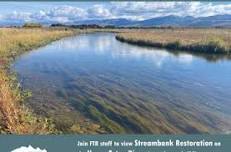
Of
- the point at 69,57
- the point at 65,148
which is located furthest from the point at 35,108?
the point at 69,57

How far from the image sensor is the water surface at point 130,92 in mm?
11906

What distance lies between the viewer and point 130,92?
15422 mm

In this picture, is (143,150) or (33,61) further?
(33,61)

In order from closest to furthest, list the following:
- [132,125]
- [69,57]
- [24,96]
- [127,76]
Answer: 1. [132,125]
2. [24,96]
3. [127,76]
4. [69,57]

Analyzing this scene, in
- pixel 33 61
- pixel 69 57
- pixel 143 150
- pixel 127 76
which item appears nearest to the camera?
pixel 143 150

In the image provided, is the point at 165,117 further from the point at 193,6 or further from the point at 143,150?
the point at 143,150

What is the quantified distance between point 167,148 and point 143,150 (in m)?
0.43

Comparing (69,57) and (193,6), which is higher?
(193,6)

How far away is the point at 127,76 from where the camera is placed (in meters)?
18.4

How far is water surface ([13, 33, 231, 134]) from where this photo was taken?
1191cm

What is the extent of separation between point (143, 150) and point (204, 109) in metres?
5.19

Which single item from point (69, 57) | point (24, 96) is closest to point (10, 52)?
point (69, 57)

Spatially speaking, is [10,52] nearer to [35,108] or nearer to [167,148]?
[35,108]

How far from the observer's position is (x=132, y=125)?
1180 centimetres
